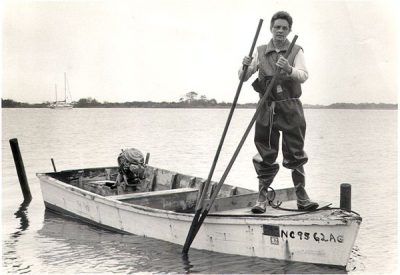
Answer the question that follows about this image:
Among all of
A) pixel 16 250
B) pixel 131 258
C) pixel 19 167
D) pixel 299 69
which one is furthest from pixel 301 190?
pixel 19 167

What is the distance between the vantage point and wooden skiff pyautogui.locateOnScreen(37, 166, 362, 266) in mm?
7461

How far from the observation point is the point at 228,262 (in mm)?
8328

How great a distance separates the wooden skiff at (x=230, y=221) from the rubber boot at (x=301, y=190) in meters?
0.18

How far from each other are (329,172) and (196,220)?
13.8 meters

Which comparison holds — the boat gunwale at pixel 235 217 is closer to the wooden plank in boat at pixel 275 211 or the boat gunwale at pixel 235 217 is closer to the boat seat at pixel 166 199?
the wooden plank in boat at pixel 275 211

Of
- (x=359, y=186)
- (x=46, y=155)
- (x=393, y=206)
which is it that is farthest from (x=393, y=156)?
(x=46, y=155)

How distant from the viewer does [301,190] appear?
7.95 m

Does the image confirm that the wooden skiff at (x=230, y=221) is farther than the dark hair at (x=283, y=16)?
Yes

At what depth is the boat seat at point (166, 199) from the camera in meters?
10.1

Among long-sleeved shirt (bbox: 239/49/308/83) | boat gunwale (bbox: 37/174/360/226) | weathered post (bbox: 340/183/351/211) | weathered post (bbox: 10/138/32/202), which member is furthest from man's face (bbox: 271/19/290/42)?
weathered post (bbox: 10/138/32/202)

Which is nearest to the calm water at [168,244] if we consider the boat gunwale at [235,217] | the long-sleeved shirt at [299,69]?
the boat gunwale at [235,217]

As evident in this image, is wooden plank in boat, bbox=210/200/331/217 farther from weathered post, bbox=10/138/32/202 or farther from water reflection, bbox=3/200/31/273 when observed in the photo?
weathered post, bbox=10/138/32/202

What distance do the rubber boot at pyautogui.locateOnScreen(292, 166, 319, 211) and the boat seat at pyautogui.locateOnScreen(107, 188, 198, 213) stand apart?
290 cm

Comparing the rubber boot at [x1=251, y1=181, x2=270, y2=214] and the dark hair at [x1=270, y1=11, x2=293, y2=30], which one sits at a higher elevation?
the dark hair at [x1=270, y1=11, x2=293, y2=30]
